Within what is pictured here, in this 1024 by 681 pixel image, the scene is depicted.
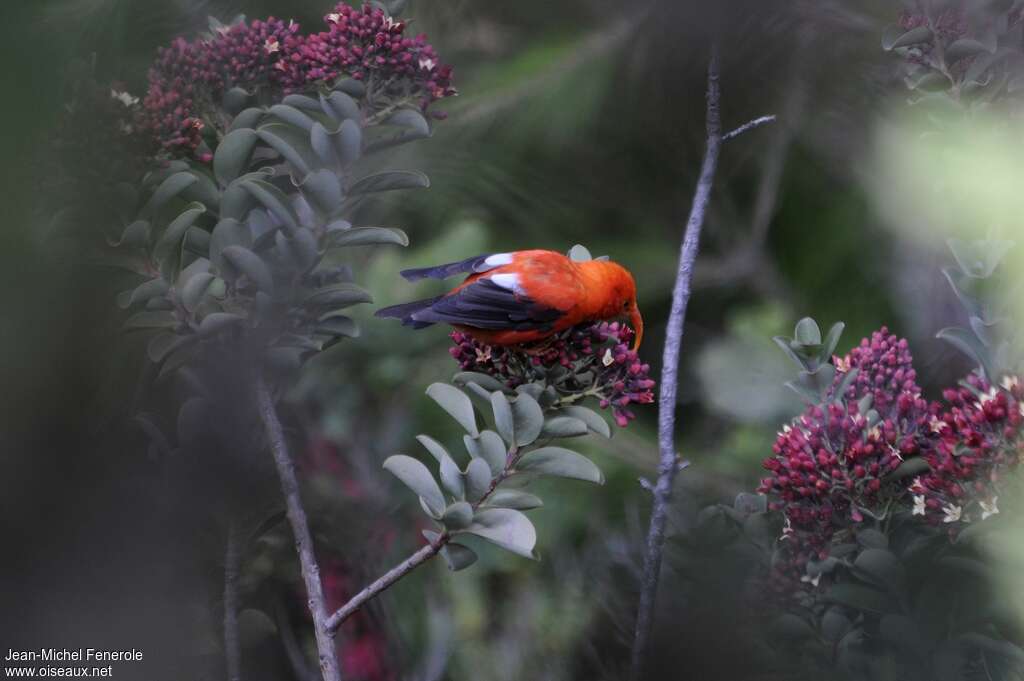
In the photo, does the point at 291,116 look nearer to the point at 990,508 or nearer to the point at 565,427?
the point at 565,427

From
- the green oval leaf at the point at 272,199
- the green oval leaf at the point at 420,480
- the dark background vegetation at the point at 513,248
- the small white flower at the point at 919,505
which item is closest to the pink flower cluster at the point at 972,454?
the small white flower at the point at 919,505

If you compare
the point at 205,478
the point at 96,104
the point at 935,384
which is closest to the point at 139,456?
the point at 205,478

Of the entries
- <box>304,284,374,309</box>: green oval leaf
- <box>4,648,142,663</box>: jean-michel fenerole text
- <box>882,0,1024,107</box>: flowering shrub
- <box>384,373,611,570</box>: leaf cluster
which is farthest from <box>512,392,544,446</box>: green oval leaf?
<box>882,0,1024,107</box>: flowering shrub

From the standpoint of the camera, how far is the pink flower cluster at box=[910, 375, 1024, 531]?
1.44 ft

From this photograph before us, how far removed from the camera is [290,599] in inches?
23.7

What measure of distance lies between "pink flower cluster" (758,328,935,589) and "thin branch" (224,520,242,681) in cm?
29

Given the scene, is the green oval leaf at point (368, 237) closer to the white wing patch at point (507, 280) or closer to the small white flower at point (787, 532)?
the white wing patch at point (507, 280)

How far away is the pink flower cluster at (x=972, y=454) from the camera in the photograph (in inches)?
17.3

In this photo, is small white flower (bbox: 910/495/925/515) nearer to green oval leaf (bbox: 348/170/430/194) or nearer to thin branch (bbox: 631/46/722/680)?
thin branch (bbox: 631/46/722/680)

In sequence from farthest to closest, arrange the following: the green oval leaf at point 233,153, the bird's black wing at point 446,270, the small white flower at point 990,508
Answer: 1. the bird's black wing at point 446,270
2. the green oval leaf at point 233,153
3. the small white flower at point 990,508

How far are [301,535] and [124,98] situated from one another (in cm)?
24

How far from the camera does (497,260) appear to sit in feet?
2.16

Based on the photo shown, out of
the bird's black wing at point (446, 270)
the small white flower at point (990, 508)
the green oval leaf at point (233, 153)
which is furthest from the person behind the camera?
the bird's black wing at point (446, 270)

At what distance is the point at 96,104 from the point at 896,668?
457mm
